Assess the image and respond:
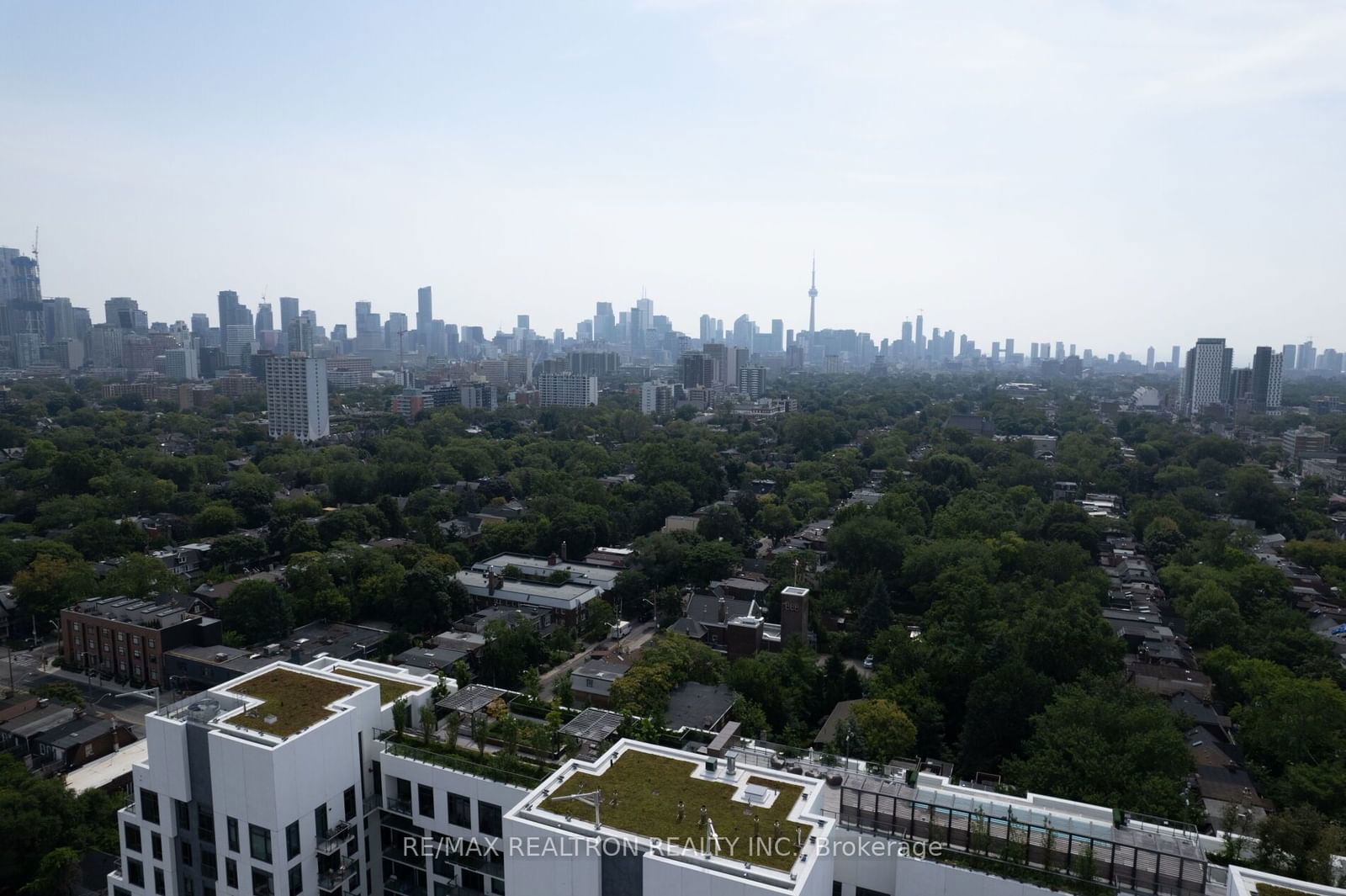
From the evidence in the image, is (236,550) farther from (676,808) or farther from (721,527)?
(676,808)

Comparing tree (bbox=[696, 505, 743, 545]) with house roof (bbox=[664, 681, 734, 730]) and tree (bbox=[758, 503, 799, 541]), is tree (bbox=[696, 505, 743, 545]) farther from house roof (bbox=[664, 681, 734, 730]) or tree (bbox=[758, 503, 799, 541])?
house roof (bbox=[664, 681, 734, 730])

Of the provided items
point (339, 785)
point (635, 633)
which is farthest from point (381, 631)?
point (339, 785)

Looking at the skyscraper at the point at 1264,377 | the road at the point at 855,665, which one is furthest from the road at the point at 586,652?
the skyscraper at the point at 1264,377

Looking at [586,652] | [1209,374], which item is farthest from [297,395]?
[1209,374]

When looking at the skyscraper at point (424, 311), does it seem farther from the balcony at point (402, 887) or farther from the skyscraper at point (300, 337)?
the balcony at point (402, 887)

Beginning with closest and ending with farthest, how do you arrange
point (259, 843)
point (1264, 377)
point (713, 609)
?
point (259, 843)
point (713, 609)
point (1264, 377)

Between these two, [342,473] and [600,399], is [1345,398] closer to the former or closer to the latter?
[600,399]
